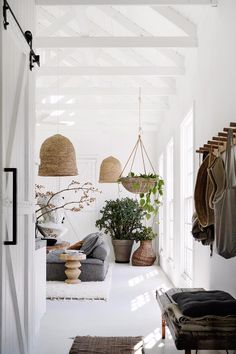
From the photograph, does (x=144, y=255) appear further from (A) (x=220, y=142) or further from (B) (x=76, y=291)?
(A) (x=220, y=142)

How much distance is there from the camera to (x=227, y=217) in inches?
128

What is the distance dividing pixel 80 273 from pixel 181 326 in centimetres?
461

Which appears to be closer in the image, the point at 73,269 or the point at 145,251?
the point at 73,269

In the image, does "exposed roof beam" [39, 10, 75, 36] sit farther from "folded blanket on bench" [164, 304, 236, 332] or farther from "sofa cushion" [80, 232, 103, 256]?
"folded blanket on bench" [164, 304, 236, 332]

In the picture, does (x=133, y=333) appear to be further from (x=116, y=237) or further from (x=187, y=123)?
(x=116, y=237)

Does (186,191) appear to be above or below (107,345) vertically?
above

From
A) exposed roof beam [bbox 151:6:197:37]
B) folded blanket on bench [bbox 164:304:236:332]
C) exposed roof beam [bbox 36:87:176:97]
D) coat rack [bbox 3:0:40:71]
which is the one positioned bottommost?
folded blanket on bench [bbox 164:304:236:332]

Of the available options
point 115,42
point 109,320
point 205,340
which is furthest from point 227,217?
point 115,42

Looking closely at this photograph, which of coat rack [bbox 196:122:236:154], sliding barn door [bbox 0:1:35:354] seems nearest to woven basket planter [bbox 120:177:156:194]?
coat rack [bbox 196:122:236:154]

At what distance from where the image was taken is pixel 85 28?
7230 mm

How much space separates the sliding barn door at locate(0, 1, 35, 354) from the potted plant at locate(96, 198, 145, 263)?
7.37 m

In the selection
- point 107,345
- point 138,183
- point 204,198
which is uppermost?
point 138,183

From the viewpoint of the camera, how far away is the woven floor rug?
14.5 feet

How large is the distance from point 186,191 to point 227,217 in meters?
3.89
